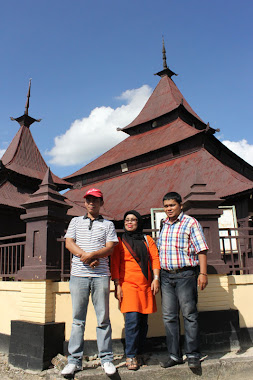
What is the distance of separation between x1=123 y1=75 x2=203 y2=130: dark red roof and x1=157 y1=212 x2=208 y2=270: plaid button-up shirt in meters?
15.1

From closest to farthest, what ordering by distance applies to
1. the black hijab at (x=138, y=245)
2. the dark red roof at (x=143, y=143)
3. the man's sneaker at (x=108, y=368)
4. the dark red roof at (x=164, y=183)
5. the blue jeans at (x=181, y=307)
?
the man's sneaker at (x=108, y=368)
the blue jeans at (x=181, y=307)
the black hijab at (x=138, y=245)
the dark red roof at (x=164, y=183)
the dark red roof at (x=143, y=143)

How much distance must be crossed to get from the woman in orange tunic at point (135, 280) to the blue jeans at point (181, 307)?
0.16 meters

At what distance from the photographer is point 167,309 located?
3.50 metres

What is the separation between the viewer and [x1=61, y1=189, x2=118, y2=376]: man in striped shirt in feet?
11.0

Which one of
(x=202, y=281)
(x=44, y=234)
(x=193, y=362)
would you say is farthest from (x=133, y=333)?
(x=44, y=234)

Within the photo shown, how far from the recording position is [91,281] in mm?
3469

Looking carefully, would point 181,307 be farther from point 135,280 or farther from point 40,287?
point 40,287

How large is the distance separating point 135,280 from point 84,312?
674 mm

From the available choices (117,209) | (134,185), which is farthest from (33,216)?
(134,185)

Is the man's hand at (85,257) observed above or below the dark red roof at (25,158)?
below

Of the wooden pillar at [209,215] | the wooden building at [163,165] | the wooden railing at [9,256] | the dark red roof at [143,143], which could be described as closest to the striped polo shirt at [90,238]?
the wooden pillar at [209,215]

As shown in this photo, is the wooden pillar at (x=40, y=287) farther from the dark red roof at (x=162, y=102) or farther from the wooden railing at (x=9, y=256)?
the dark red roof at (x=162, y=102)

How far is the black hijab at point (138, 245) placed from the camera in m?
3.63

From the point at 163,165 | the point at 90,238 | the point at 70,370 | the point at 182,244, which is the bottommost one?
the point at 70,370
